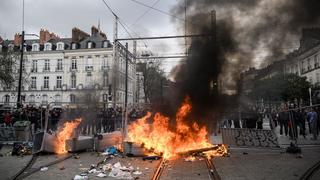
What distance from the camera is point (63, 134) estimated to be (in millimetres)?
14391

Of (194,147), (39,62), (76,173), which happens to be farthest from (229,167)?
(39,62)

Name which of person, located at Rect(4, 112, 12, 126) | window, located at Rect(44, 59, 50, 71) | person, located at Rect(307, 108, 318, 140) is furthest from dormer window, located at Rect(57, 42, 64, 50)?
person, located at Rect(307, 108, 318, 140)

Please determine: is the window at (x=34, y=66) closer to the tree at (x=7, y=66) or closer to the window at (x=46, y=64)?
the window at (x=46, y=64)

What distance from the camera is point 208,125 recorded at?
1463 centimetres

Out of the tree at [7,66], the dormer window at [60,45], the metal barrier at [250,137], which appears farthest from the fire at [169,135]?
→ the dormer window at [60,45]

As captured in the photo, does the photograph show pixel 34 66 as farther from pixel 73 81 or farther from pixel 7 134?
pixel 7 134

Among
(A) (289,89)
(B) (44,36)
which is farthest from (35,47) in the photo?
(A) (289,89)

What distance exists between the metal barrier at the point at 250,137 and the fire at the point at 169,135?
1.04 metres

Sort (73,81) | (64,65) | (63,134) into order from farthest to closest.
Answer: (64,65) < (73,81) < (63,134)

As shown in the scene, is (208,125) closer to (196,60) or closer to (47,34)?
(196,60)

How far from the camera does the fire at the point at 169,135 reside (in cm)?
1269

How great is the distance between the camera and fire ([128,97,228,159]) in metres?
12.7

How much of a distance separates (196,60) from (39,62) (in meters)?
60.6

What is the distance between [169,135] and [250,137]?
3.56m
